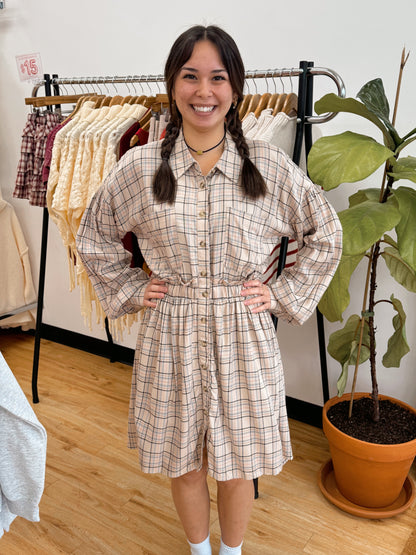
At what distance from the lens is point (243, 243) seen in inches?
50.7

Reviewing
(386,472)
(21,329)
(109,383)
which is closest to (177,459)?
(386,472)

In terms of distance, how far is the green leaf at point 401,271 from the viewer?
1.65 metres

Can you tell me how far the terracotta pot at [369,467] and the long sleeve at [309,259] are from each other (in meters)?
0.58

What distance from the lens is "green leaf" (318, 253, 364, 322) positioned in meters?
1.60

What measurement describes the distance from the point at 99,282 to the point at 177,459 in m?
0.52

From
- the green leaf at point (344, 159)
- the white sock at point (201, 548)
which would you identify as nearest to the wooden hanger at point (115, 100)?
the green leaf at point (344, 159)

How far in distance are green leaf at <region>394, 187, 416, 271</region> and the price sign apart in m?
2.03

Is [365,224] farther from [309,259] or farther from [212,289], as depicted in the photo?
[212,289]

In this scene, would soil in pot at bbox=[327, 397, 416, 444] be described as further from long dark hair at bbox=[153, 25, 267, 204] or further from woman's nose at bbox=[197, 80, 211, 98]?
woman's nose at bbox=[197, 80, 211, 98]

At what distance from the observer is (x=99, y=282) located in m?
1.48

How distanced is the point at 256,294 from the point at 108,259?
16.2 inches

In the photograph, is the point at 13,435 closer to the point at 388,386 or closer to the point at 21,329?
the point at 388,386

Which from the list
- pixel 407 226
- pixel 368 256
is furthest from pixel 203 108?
pixel 368 256

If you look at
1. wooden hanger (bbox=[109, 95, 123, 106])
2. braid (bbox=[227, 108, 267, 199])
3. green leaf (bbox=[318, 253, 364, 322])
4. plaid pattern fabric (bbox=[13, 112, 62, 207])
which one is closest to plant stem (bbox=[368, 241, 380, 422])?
green leaf (bbox=[318, 253, 364, 322])
